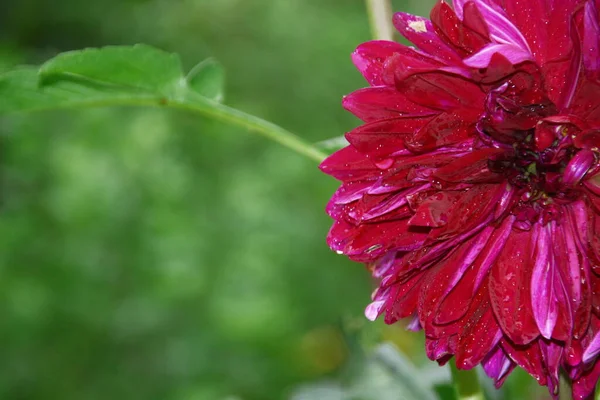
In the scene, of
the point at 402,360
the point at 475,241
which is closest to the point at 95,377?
the point at 402,360

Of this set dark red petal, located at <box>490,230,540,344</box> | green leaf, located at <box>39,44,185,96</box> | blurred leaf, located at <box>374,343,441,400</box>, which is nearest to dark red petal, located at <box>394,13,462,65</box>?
dark red petal, located at <box>490,230,540,344</box>

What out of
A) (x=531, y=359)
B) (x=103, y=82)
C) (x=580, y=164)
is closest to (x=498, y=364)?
(x=531, y=359)

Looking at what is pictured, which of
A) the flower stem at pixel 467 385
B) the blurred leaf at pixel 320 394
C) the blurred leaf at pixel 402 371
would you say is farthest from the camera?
the blurred leaf at pixel 320 394

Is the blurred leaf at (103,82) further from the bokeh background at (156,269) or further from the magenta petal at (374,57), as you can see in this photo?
the bokeh background at (156,269)

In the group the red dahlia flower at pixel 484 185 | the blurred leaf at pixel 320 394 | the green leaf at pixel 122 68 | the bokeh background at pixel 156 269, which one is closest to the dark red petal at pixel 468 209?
the red dahlia flower at pixel 484 185

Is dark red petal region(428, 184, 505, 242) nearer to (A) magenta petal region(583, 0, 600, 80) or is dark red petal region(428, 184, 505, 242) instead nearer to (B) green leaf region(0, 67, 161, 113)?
(A) magenta petal region(583, 0, 600, 80)
